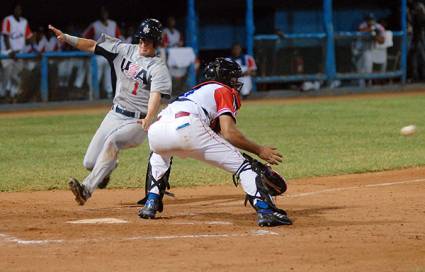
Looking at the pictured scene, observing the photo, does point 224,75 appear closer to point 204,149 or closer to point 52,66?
point 204,149

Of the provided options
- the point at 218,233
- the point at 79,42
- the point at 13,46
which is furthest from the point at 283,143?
the point at 13,46

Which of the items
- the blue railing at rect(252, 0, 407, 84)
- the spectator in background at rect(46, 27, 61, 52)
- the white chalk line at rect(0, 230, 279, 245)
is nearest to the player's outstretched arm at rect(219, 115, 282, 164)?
the white chalk line at rect(0, 230, 279, 245)

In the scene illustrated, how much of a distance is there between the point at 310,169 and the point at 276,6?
506 inches

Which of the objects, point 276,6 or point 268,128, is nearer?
point 268,128

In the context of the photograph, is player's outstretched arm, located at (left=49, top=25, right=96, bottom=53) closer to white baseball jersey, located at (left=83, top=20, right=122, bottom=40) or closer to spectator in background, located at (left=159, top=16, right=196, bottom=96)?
white baseball jersey, located at (left=83, top=20, right=122, bottom=40)

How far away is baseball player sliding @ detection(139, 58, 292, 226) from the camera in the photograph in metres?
7.91

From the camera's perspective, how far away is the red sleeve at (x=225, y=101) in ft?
26.0

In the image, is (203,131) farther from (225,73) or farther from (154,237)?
(154,237)

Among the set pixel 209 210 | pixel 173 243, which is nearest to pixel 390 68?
pixel 209 210

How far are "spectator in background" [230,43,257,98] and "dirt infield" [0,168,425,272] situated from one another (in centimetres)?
1161

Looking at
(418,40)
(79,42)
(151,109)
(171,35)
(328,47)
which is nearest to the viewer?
(151,109)

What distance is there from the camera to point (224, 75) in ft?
26.7

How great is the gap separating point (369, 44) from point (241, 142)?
16.6m

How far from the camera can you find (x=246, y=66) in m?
22.4
